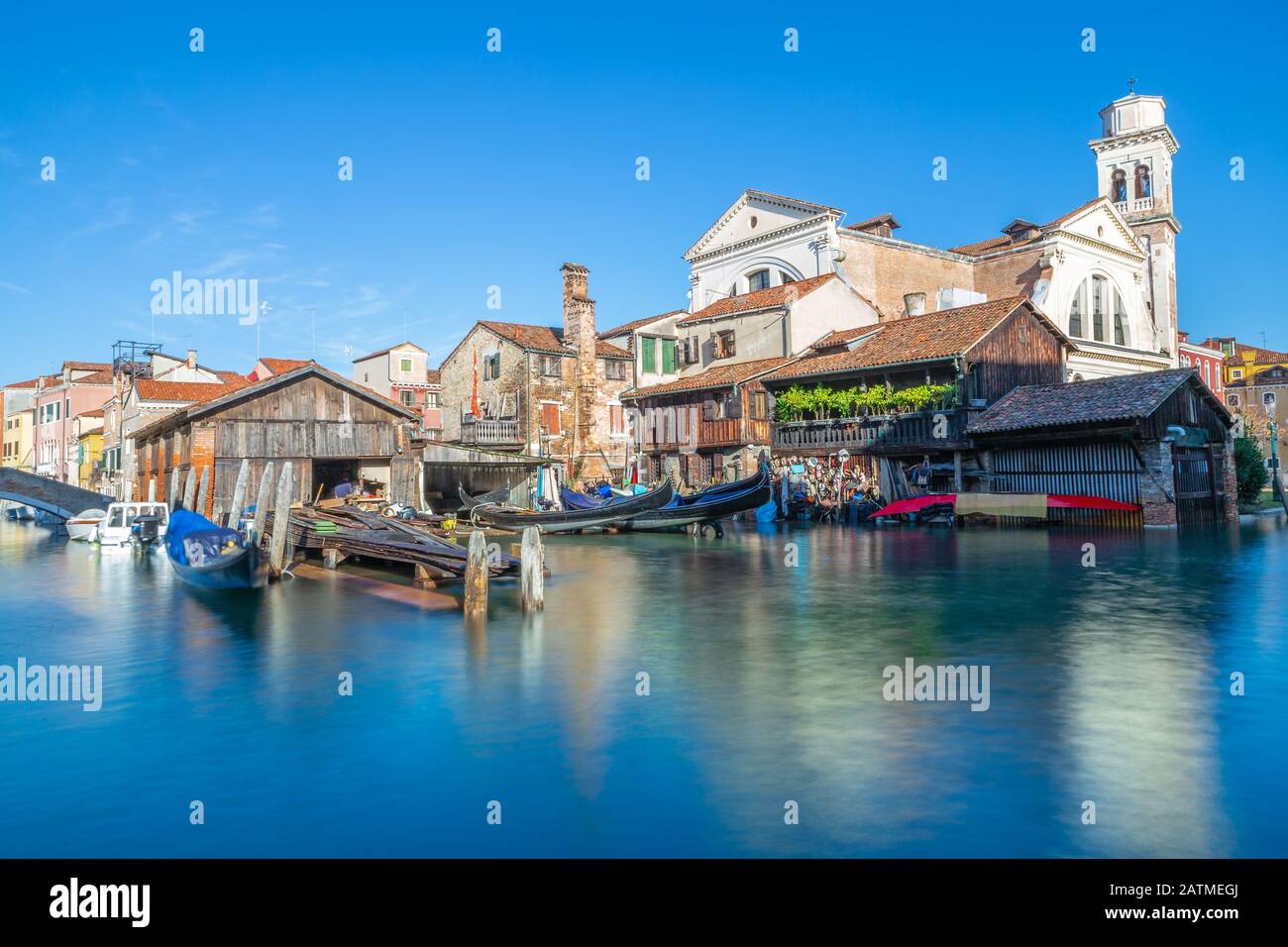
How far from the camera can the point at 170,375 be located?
52.3 meters

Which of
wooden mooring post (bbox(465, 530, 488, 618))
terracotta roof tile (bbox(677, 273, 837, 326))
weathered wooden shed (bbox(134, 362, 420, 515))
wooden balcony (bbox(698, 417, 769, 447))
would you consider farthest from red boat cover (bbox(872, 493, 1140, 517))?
wooden mooring post (bbox(465, 530, 488, 618))

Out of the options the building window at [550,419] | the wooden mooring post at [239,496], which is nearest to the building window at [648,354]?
the building window at [550,419]

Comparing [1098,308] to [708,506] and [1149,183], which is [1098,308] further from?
[708,506]

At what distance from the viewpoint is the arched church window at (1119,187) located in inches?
1821

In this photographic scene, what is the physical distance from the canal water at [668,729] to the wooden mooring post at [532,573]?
1.41 feet

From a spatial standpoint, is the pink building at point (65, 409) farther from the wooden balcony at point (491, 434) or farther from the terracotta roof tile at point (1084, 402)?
the terracotta roof tile at point (1084, 402)

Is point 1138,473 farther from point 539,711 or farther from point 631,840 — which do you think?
point 631,840

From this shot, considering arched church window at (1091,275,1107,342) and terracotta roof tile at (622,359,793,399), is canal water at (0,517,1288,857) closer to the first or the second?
terracotta roof tile at (622,359,793,399)

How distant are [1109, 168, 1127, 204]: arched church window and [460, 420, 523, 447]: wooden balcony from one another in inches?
1283

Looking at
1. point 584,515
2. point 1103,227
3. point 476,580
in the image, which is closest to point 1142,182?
point 1103,227

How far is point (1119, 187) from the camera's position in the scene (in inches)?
1834

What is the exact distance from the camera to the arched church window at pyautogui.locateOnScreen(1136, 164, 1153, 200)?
4559 centimetres

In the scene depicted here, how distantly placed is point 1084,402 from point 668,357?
18.4m
